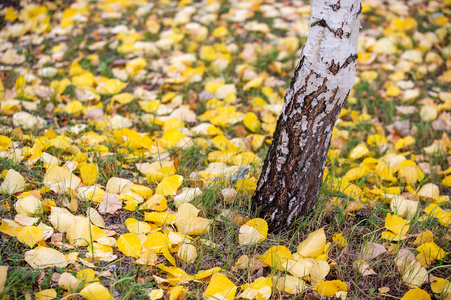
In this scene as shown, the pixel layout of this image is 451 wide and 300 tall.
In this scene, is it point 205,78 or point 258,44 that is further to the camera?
point 258,44

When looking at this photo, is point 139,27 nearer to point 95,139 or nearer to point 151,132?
point 151,132

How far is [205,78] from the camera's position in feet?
9.49

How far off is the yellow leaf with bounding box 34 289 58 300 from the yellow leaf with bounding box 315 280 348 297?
2.81 feet

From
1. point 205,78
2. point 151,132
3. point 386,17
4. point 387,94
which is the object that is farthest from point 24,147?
point 386,17

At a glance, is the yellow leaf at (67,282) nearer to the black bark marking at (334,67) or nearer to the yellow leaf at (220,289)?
the yellow leaf at (220,289)

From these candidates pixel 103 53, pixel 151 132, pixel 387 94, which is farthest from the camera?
pixel 103 53

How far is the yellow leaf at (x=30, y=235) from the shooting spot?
1.23 metres

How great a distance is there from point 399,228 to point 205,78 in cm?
189

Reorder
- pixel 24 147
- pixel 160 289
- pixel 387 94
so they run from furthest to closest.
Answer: pixel 387 94
pixel 24 147
pixel 160 289

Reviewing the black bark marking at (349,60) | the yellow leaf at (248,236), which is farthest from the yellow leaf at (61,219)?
the black bark marking at (349,60)

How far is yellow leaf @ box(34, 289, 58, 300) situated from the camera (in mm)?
1072

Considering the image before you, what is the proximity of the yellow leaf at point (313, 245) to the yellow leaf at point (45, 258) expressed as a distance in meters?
0.85

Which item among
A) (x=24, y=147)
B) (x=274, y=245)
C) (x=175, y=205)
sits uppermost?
(x=24, y=147)

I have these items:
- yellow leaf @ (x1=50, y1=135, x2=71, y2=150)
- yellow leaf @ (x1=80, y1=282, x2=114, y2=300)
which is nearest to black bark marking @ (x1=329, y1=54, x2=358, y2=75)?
yellow leaf @ (x1=80, y1=282, x2=114, y2=300)
